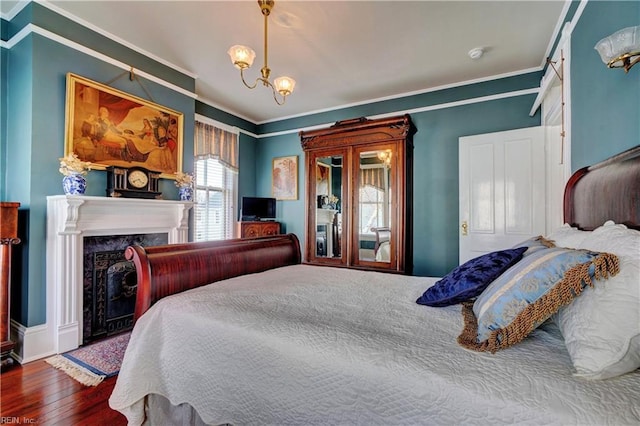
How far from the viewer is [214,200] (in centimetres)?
455

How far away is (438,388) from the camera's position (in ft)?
2.54

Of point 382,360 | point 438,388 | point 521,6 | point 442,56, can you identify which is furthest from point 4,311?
point 521,6

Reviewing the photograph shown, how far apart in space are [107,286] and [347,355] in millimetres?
2879

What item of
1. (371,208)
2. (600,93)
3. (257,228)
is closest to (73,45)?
(257,228)

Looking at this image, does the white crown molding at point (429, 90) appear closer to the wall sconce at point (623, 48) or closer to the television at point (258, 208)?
the television at point (258, 208)

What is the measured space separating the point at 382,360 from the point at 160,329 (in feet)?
3.55

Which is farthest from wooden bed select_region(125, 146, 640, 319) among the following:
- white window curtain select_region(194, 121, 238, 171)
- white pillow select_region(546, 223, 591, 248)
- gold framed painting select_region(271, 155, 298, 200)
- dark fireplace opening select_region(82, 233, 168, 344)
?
gold framed painting select_region(271, 155, 298, 200)

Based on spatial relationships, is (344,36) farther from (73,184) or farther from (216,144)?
(73,184)

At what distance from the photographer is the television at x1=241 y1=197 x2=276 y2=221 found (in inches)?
183

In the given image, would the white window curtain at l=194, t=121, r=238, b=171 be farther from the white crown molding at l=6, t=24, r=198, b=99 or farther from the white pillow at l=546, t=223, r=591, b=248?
the white pillow at l=546, t=223, r=591, b=248

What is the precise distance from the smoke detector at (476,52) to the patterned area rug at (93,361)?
14.0 ft

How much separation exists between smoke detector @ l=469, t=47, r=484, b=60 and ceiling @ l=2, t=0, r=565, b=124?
0.17 feet

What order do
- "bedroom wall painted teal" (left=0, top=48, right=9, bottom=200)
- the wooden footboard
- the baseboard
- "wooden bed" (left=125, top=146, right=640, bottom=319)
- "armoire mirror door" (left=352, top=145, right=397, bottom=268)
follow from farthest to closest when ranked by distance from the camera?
"armoire mirror door" (left=352, top=145, right=397, bottom=268) → "bedroom wall painted teal" (left=0, top=48, right=9, bottom=200) → the baseboard → the wooden footboard → "wooden bed" (left=125, top=146, right=640, bottom=319)

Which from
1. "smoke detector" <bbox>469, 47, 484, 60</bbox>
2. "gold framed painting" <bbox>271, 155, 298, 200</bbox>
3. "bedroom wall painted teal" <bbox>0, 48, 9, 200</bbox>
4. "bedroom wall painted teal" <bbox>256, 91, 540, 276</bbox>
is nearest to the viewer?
"bedroom wall painted teal" <bbox>0, 48, 9, 200</bbox>
